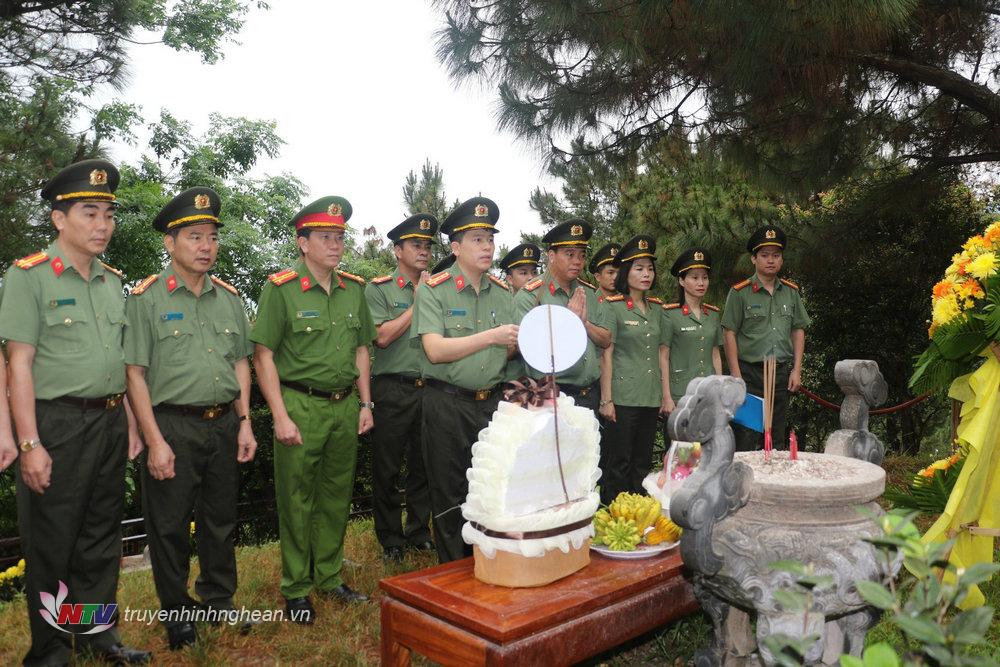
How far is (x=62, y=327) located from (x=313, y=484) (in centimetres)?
123

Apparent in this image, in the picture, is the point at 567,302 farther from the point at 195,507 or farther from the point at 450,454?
the point at 195,507

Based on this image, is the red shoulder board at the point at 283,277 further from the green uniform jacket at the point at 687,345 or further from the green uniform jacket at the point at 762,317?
the green uniform jacket at the point at 762,317

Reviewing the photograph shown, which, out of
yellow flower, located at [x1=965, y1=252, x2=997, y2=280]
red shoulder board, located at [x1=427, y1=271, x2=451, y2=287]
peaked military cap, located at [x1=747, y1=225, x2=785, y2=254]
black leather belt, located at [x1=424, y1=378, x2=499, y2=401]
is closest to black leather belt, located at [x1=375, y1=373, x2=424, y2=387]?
black leather belt, located at [x1=424, y1=378, x2=499, y2=401]

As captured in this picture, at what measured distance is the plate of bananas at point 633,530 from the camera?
2.76 metres

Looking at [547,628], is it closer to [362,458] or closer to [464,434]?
[464,434]

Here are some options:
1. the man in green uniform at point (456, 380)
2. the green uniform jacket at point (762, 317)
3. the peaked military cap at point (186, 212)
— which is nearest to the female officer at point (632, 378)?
the green uniform jacket at point (762, 317)

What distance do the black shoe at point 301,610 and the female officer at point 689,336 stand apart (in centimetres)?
265

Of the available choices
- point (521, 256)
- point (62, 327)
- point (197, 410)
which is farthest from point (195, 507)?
point (521, 256)

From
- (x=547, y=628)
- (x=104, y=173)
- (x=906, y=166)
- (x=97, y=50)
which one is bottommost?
(x=547, y=628)

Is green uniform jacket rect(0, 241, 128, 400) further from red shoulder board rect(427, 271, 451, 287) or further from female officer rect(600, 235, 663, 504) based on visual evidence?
female officer rect(600, 235, 663, 504)

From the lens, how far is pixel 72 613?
9.34ft

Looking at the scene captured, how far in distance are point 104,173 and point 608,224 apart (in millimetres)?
10848

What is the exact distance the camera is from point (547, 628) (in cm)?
219

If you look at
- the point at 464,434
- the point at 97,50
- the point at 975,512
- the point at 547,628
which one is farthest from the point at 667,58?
the point at 97,50
